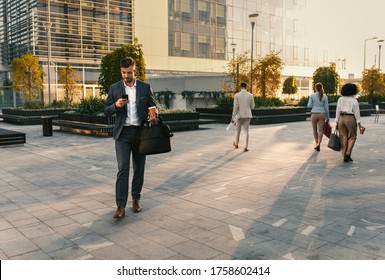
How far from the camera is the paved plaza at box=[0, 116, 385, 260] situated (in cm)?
408

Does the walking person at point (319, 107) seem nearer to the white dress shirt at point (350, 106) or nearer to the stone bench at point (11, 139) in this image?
the white dress shirt at point (350, 106)

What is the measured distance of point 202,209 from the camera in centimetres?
557

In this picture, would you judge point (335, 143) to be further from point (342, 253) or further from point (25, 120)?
point (25, 120)

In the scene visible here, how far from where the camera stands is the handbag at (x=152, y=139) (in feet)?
16.8

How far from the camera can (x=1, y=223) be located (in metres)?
5.01

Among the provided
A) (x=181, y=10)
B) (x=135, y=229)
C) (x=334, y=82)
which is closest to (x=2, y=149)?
(x=135, y=229)

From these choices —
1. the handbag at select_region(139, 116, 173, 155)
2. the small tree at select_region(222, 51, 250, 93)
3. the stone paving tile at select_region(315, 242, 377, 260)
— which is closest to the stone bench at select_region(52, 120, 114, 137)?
the handbag at select_region(139, 116, 173, 155)

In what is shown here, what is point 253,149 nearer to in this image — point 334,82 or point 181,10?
point 334,82

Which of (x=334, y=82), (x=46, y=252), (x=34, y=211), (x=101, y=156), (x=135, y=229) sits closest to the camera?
(x=46, y=252)

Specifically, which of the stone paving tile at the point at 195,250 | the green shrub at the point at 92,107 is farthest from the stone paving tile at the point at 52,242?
the green shrub at the point at 92,107

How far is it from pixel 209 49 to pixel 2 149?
40290 mm

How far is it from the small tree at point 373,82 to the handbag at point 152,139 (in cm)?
3452

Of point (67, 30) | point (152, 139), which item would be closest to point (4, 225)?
point (152, 139)

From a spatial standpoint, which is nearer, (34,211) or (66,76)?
(34,211)
